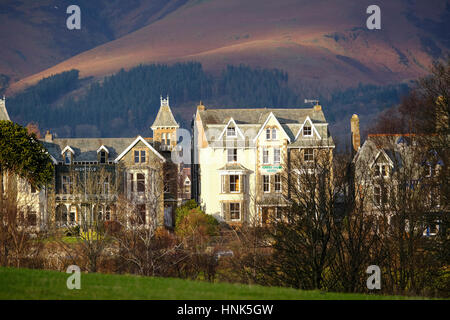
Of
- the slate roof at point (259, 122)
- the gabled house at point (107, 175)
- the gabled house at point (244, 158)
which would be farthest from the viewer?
the slate roof at point (259, 122)

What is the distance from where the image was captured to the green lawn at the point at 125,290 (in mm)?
24969

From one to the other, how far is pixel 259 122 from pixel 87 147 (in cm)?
1866

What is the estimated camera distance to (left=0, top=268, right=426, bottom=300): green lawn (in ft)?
81.9

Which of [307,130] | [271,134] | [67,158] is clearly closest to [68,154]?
[67,158]

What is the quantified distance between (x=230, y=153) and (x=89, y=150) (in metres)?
15.1

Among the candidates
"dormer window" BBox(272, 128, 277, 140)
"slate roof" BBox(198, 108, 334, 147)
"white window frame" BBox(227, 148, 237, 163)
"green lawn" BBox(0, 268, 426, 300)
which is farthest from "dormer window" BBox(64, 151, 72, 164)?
"green lawn" BBox(0, 268, 426, 300)

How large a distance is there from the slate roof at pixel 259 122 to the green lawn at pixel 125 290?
4975cm

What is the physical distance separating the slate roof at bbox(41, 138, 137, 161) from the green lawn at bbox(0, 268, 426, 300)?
168 ft

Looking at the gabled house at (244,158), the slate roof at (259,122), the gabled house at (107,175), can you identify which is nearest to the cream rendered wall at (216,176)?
the gabled house at (244,158)

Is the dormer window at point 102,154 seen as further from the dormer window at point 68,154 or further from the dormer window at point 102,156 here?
the dormer window at point 68,154

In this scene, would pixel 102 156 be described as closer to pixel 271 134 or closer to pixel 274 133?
pixel 271 134

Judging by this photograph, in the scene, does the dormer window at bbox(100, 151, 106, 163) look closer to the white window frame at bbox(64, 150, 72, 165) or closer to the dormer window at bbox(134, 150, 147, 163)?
the white window frame at bbox(64, 150, 72, 165)

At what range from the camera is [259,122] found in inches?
3231
